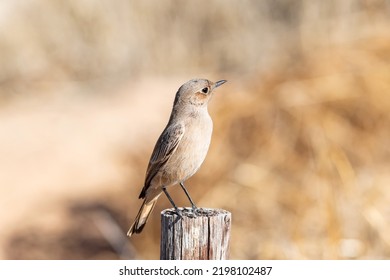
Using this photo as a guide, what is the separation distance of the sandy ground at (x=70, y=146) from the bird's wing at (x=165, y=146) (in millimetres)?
4174

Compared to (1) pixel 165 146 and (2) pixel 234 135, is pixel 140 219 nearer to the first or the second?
(1) pixel 165 146

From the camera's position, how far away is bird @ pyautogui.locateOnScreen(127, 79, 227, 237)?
500cm

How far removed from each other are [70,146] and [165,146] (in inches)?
222

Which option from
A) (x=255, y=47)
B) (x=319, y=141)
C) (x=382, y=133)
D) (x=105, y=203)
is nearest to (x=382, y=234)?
(x=319, y=141)

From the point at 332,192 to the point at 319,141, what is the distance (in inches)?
26.7

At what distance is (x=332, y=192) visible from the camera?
8.18 m

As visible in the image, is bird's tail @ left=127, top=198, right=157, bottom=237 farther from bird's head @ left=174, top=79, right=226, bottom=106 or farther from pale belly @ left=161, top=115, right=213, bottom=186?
bird's head @ left=174, top=79, right=226, bottom=106

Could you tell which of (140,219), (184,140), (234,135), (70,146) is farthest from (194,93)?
(70,146)

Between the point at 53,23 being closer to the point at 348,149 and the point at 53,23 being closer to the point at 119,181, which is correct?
the point at 119,181

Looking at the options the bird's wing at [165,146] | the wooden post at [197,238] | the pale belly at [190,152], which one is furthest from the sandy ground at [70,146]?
the wooden post at [197,238]

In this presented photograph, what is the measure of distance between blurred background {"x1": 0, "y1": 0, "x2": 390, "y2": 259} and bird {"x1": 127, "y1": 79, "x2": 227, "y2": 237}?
269 centimetres

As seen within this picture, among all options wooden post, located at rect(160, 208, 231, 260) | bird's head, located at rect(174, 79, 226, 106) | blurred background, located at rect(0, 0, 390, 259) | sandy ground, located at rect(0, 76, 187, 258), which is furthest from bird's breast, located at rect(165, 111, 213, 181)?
sandy ground, located at rect(0, 76, 187, 258)

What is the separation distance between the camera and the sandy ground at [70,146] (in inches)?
372

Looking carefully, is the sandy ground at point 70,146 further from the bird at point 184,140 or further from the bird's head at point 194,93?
the bird's head at point 194,93
